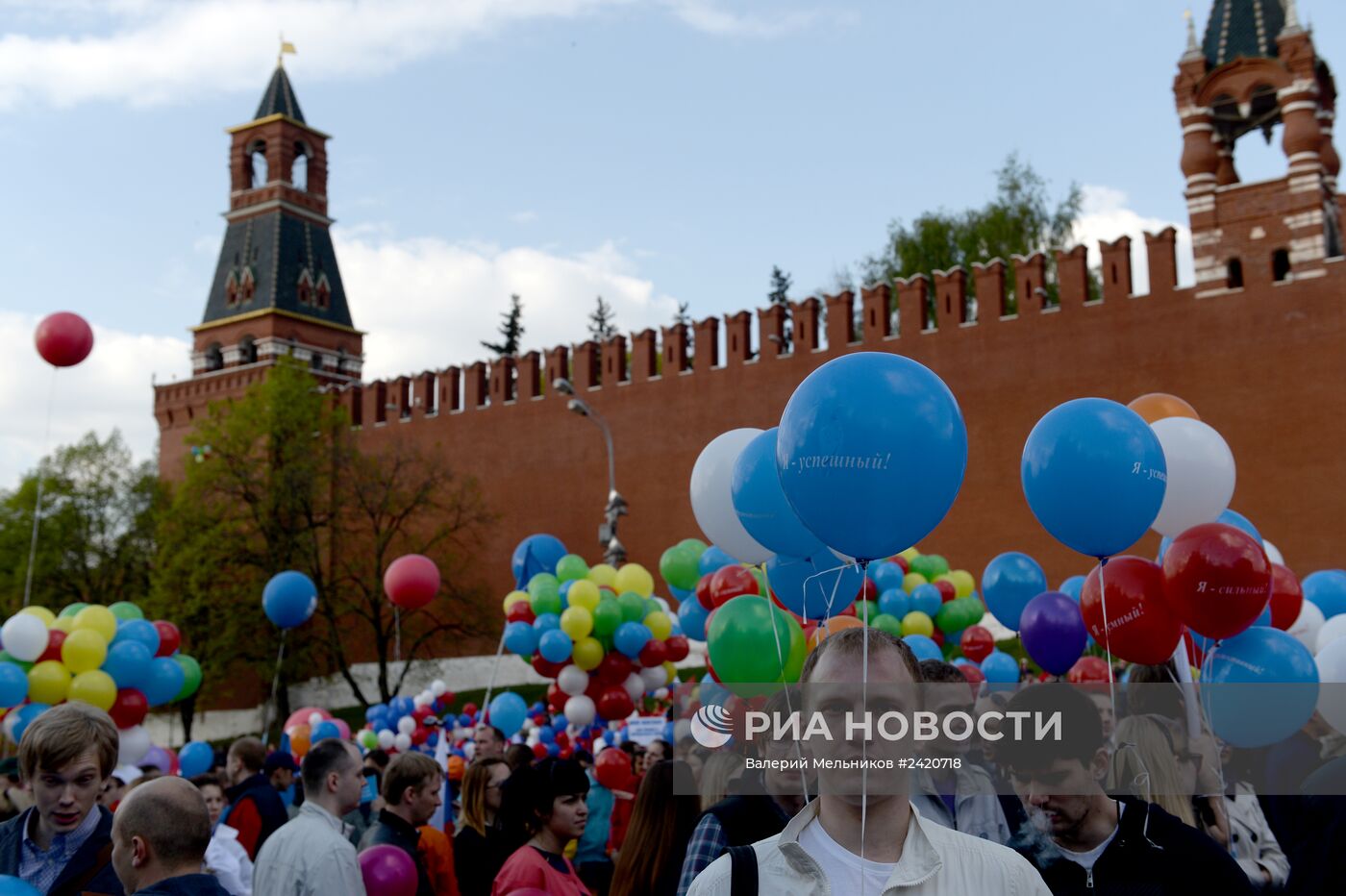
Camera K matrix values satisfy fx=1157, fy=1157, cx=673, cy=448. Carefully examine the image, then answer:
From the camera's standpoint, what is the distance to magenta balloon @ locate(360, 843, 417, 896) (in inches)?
139

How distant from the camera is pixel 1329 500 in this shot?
17.0m

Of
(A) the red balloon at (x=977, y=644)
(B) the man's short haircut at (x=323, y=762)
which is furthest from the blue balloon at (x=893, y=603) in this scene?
(B) the man's short haircut at (x=323, y=762)

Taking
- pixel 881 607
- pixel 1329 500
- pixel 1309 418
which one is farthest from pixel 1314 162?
pixel 881 607

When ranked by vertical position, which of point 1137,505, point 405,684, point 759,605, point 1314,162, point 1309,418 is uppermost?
point 1314,162

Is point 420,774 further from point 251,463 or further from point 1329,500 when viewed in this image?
point 251,463

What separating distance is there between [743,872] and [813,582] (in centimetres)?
309

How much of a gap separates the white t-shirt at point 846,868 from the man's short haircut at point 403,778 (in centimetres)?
242

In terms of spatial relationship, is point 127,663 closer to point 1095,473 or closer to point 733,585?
point 733,585

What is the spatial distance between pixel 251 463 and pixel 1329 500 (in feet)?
67.3

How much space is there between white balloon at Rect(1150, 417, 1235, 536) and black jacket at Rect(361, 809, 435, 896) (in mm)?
3359

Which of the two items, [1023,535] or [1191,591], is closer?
[1191,591]

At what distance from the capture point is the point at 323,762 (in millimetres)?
3721

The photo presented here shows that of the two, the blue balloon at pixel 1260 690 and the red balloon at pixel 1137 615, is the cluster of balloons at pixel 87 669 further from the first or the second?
the blue balloon at pixel 1260 690

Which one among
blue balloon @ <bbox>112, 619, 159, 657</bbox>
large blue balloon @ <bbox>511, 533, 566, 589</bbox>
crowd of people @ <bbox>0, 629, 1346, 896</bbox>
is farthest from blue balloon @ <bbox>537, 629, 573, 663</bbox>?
crowd of people @ <bbox>0, 629, 1346, 896</bbox>
